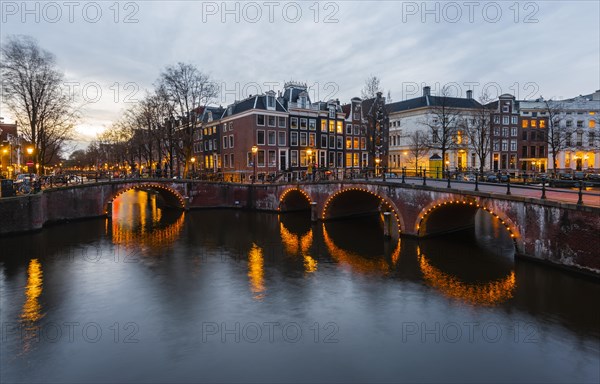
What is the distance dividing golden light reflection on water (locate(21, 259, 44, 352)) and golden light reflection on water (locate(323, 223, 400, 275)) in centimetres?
1325

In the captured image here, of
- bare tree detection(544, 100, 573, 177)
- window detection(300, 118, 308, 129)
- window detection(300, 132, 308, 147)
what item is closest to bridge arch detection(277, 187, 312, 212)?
window detection(300, 132, 308, 147)

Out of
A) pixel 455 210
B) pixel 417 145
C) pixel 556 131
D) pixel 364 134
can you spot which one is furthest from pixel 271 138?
pixel 556 131

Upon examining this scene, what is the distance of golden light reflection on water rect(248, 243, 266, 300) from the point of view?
653 inches

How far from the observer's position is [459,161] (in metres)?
64.1

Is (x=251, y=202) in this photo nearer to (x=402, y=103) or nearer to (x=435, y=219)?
(x=435, y=219)

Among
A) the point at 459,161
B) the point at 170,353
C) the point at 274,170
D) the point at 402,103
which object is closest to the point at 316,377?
the point at 170,353

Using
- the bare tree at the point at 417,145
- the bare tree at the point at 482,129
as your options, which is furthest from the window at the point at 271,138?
the bare tree at the point at 482,129

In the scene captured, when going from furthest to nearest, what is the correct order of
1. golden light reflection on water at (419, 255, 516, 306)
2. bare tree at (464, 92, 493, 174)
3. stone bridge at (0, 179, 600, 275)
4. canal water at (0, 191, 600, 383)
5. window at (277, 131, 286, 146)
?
window at (277, 131, 286, 146)
bare tree at (464, 92, 493, 174)
stone bridge at (0, 179, 600, 275)
golden light reflection on water at (419, 255, 516, 306)
canal water at (0, 191, 600, 383)

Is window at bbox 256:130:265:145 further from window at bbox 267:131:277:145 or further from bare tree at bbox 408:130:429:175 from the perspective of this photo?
bare tree at bbox 408:130:429:175

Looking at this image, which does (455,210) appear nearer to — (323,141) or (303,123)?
(303,123)

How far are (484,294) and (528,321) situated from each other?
267 cm

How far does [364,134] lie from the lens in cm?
5641

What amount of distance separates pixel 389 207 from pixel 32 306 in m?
21.7

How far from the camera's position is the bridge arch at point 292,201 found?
3956 cm
